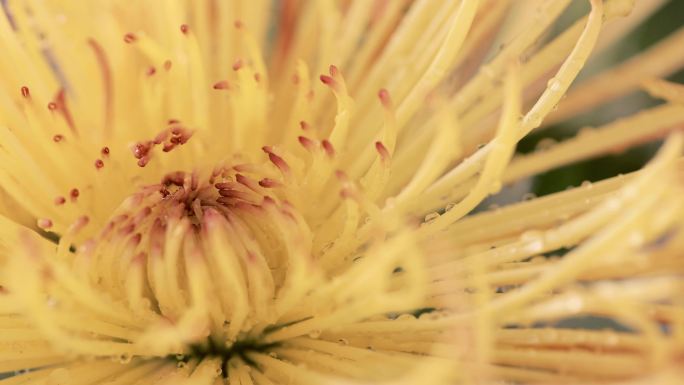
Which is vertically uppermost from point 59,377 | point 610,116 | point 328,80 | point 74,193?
point 610,116

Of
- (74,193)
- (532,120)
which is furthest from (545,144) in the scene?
(74,193)

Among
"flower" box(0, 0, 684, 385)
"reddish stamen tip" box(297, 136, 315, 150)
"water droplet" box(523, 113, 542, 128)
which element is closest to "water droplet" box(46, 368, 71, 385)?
"flower" box(0, 0, 684, 385)

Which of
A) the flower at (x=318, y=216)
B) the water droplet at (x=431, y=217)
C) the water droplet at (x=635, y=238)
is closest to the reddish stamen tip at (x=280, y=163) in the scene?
the flower at (x=318, y=216)

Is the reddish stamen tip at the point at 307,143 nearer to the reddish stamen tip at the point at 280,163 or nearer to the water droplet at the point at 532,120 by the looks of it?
the reddish stamen tip at the point at 280,163

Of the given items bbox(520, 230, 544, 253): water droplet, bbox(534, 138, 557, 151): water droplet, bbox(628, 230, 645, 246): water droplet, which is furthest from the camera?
bbox(534, 138, 557, 151): water droplet

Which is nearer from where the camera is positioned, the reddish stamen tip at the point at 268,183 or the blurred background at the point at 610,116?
the reddish stamen tip at the point at 268,183

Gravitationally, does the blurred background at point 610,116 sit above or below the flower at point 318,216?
above

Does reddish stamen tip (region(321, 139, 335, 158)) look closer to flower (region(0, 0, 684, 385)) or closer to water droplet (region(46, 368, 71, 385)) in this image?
flower (region(0, 0, 684, 385))

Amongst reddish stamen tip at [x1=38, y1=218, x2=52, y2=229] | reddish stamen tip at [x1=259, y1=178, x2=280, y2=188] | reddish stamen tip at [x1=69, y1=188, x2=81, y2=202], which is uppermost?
reddish stamen tip at [x1=259, y1=178, x2=280, y2=188]

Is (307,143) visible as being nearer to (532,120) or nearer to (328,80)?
(328,80)
